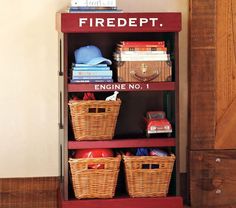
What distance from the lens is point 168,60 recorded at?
316 centimetres

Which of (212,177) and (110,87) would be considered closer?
(110,87)

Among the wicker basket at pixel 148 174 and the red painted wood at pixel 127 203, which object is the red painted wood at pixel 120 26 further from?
the red painted wood at pixel 127 203

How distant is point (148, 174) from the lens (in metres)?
3.14

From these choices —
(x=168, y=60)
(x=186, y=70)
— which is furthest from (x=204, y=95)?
(x=168, y=60)

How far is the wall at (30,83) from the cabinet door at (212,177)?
752mm

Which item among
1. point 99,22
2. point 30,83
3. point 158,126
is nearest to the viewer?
point 99,22

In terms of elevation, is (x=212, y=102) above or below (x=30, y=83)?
below

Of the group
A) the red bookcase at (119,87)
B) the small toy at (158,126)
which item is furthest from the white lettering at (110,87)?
the small toy at (158,126)

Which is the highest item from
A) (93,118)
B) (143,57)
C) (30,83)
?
(143,57)

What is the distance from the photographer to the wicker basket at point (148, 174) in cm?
313

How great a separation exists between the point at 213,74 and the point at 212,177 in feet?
2.00

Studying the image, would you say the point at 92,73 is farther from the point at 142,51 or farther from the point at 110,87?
the point at 142,51

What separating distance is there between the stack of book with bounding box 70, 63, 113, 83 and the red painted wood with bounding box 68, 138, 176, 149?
323 mm

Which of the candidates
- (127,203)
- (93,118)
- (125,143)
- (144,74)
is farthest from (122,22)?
(127,203)
